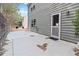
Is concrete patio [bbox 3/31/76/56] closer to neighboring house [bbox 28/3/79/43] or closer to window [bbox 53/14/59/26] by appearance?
neighboring house [bbox 28/3/79/43]

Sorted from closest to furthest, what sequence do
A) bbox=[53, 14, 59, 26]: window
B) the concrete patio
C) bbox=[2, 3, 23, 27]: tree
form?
the concrete patio, bbox=[2, 3, 23, 27]: tree, bbox=[53, 14, 59, 26]: window

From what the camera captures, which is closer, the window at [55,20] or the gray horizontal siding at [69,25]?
the gray horizontal siding at [69,25]

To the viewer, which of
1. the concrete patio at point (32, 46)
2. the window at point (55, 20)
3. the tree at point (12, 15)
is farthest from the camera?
the window at point (55, 20)

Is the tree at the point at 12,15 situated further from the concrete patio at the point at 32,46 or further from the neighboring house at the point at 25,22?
the concrete patio at the point at 32,46

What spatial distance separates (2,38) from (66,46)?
132 cm

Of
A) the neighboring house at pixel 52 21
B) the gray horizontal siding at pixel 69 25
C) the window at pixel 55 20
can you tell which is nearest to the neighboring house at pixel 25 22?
the neighboring house at pixel 52 21

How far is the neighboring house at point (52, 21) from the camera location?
3.24 meters

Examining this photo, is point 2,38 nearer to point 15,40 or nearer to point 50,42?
point 15,40

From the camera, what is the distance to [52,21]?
133 inches

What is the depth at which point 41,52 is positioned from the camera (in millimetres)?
3082

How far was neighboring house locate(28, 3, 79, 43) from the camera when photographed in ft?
10.6

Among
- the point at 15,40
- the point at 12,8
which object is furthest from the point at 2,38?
the point at 12,8

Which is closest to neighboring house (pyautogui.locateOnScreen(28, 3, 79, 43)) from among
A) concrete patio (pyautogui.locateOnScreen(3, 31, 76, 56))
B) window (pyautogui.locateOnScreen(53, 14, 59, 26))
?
window (pyautogui.locateOnScreen(53, 14, 59, 26))

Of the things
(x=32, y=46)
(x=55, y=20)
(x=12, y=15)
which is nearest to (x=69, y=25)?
(x=55, y=20)
